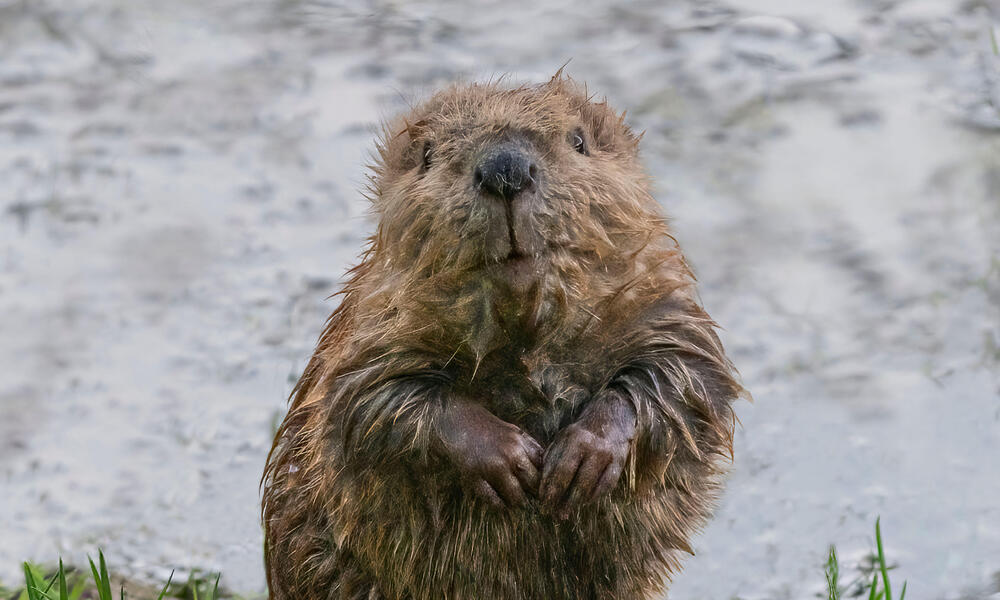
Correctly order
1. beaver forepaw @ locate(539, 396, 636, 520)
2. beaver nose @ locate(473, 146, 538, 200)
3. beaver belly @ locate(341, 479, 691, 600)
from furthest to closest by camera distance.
Result: beaver belly @ locate(341, 479, 691, 600) < beaver forepaw @ locate(539, 396, 636, 520) < beaver nose @ locate(473, 146, 538, 200)

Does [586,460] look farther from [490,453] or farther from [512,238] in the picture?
[512,238]

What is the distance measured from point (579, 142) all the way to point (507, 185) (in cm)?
53

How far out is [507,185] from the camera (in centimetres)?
288

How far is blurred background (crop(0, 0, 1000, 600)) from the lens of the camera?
17.8ft

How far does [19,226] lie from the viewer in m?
7.42

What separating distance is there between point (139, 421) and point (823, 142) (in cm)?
424

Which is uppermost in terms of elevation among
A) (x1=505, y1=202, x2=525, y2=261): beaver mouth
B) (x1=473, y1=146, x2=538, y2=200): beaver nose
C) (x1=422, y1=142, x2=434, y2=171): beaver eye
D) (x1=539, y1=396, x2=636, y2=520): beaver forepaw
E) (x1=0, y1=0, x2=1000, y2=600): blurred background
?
(x1=473, y1=146, x2=538, y2=200): beaver nose

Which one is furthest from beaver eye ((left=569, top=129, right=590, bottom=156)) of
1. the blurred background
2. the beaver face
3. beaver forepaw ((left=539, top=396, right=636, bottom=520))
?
the blurred background

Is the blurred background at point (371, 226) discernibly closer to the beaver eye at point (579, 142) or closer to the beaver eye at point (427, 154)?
the beaver eye at point (427, 154)

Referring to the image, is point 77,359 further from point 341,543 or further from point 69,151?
point 341,543

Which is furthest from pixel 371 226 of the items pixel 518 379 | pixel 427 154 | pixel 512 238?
pixel 512 238

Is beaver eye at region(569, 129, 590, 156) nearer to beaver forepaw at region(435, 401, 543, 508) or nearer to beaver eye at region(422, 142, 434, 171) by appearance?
beaver eye at region(422, 142, 434, 171)

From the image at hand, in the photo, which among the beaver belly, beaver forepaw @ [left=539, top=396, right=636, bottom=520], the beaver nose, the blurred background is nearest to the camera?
the beaver nose

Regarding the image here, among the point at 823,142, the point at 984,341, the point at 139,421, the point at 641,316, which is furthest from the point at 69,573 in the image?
the point at 823,142
